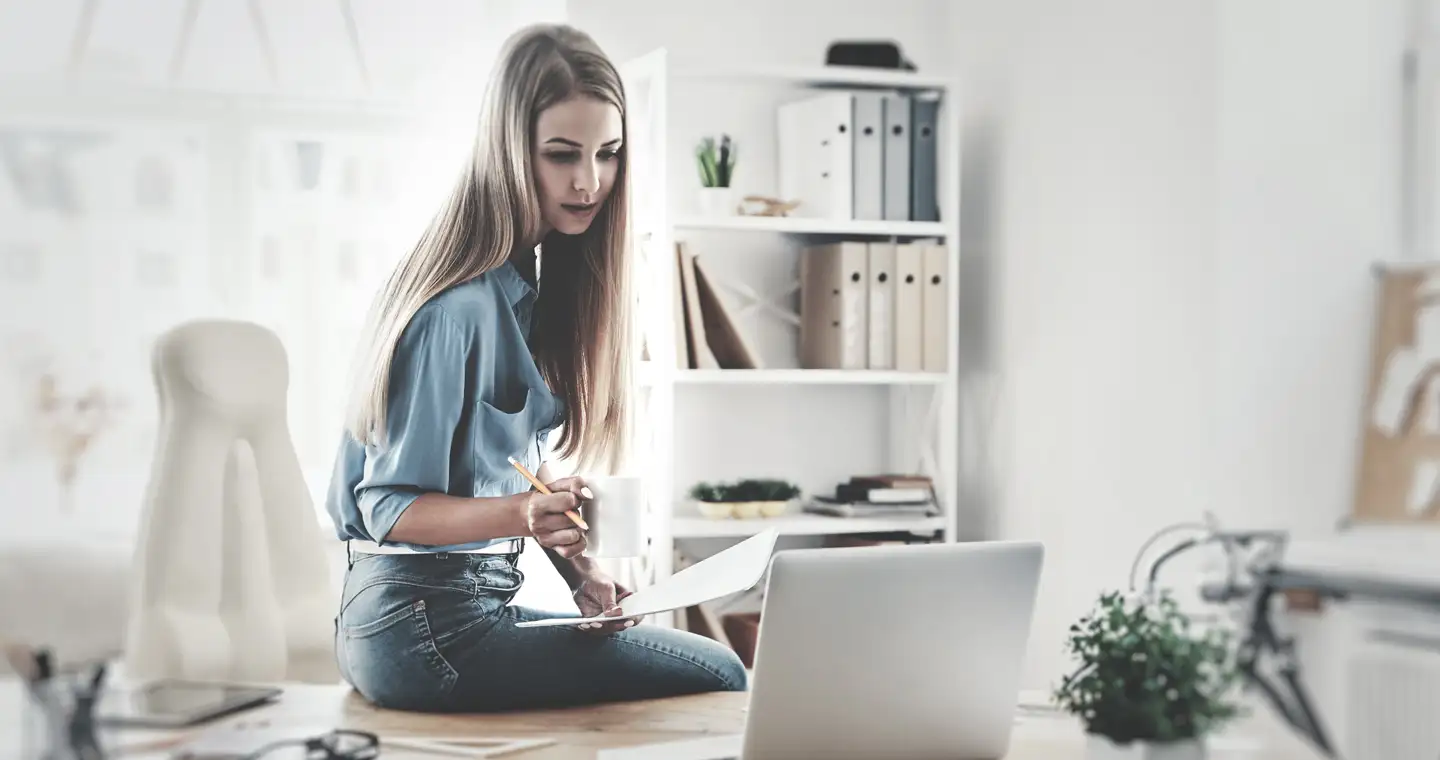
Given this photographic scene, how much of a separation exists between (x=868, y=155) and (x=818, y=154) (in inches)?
4.2

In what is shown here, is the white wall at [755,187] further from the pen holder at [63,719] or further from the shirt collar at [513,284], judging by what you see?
the pen holder at [63,719]

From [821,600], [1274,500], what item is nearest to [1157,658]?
[821,600]

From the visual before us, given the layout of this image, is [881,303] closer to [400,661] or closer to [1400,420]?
[1400,420]

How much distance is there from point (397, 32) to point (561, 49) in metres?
0.49

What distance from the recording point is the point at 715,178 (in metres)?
2.92

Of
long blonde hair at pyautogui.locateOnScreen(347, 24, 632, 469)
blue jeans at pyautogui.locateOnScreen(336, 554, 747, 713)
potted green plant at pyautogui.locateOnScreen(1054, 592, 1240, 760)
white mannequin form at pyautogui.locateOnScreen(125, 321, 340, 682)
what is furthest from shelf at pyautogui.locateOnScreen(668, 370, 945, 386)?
potted green plant at pyautogui.locateOnScreen(1054, 592, 1240, 760)

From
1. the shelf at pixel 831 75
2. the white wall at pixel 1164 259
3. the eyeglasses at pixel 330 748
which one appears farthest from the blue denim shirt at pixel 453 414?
the white wall at pixel 1164 259

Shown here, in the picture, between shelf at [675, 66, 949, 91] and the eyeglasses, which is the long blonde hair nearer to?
the eyeglasses

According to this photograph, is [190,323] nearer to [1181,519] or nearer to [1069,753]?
[1069,753]

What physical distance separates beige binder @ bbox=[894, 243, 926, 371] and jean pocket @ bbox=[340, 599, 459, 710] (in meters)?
1.42

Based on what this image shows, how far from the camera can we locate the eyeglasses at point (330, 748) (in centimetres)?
136

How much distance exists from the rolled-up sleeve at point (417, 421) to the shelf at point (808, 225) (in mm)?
976

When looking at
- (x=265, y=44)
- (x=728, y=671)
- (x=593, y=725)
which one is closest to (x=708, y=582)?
(x=593, y=725)

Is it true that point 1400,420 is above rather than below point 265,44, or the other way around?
below
